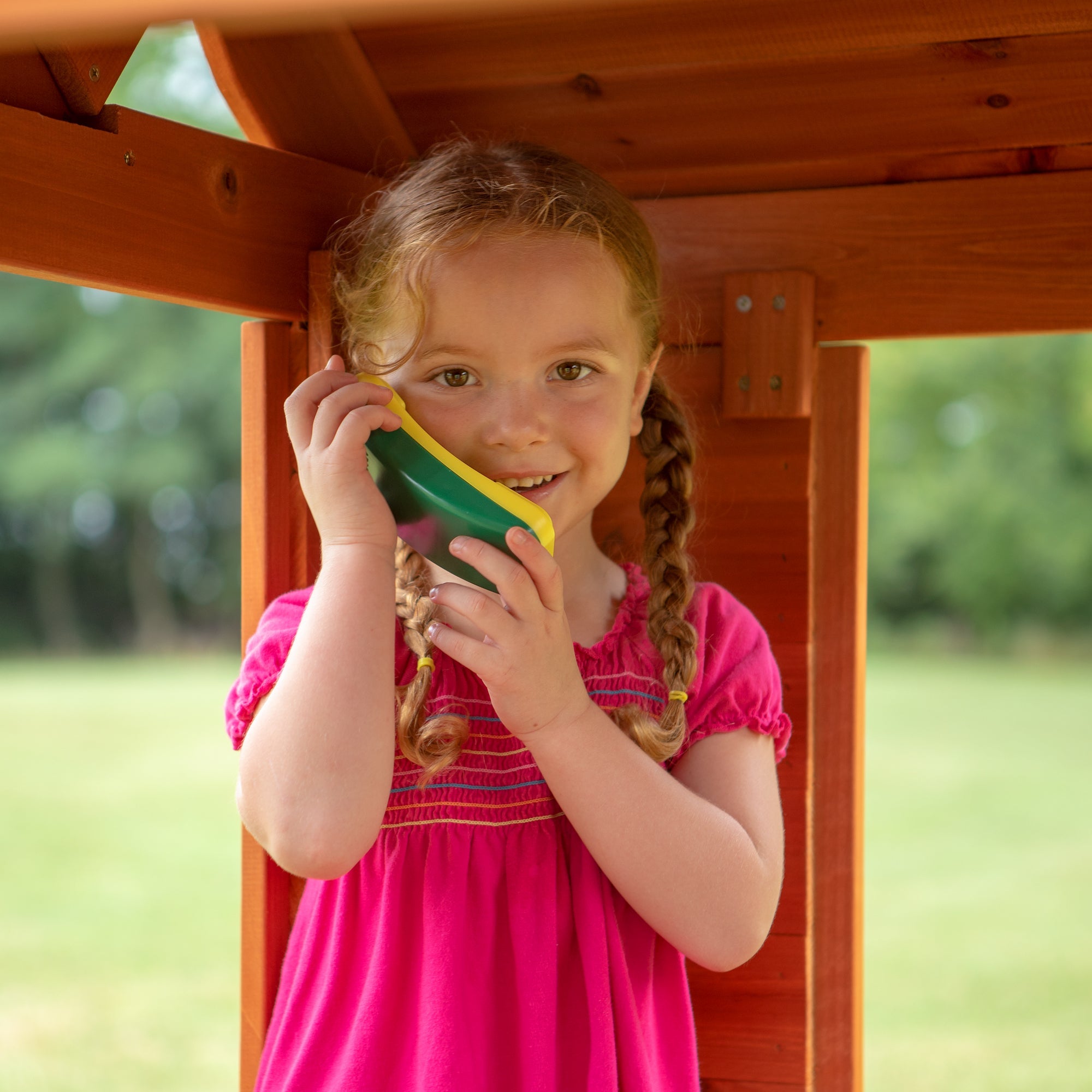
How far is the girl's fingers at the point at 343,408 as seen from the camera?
1.21 m

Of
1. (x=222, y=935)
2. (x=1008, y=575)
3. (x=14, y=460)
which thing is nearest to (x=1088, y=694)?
(x=1008, y=575)

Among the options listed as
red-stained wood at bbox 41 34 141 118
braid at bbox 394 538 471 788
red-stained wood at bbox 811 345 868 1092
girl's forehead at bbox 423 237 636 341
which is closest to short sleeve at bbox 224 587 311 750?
braid at bbox 394 538 471 788

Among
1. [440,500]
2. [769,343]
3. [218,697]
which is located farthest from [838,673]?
[218,697]

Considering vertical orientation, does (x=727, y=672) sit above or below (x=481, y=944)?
above

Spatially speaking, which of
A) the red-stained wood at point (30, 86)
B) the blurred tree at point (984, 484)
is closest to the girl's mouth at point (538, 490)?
the red-stained wood at point (30, 86)

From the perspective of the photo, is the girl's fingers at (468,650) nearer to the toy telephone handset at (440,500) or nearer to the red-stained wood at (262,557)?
the toy telephone handset at (440,500)

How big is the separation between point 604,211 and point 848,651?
2.05ft

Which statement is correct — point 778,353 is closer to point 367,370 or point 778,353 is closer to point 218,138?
point 367,370

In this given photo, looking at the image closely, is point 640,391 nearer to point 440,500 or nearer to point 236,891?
point 440,500

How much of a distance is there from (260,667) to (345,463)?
25 centimetres

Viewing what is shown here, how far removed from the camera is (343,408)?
3.98ft

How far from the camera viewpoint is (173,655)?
15016mm

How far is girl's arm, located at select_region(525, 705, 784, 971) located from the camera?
1185mm

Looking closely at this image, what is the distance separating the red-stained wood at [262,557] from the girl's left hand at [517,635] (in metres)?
0.39
